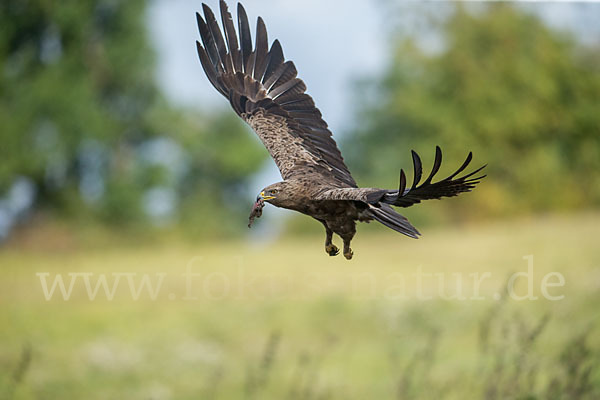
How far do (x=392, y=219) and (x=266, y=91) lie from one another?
2.36m

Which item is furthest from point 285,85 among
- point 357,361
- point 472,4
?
point 472,4

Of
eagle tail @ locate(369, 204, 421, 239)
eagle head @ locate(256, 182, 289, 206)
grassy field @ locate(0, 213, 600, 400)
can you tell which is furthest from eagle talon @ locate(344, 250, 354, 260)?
grassy field @ locate(0, 213, 600, 400)

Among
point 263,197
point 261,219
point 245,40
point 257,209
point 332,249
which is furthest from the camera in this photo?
point 261,219

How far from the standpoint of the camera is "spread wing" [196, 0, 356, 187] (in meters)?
4.58

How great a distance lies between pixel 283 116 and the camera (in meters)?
4.96

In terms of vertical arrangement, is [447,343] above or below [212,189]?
below

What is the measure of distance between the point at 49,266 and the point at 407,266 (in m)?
7.29

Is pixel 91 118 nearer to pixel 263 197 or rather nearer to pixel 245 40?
pixel 245 40

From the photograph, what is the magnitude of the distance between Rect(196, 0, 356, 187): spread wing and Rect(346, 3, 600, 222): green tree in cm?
1306

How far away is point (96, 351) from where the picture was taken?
1110 centimetres

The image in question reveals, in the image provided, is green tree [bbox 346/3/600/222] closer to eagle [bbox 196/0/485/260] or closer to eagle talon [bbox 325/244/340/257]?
eagle [bbox 196/0/485/260]

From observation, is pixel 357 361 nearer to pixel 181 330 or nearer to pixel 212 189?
pixel 181 330

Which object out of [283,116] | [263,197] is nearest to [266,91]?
[283,116]

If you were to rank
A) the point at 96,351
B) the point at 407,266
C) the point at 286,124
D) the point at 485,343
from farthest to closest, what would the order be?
1. the point at 407,266
2. the point at 96,351
3. the point at 286,124
4. the point at 485,343
